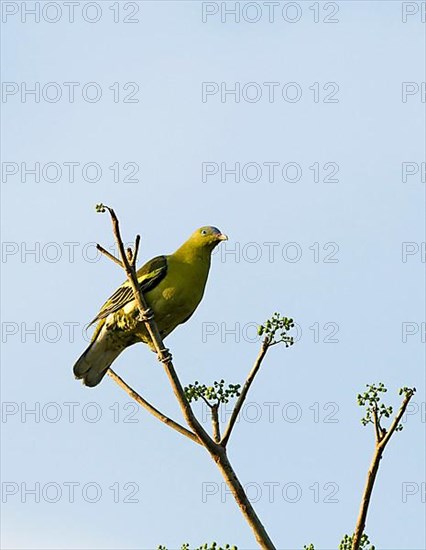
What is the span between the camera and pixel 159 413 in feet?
A: 16.3

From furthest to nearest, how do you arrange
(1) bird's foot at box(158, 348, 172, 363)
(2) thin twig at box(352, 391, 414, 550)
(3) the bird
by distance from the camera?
1. (3) the bird
2. (1) bird's foot at box(158, 348, 172, 363)
3. (2) thin twig at box(352, 391, 414, 550)

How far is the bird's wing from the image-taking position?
7.73 meters

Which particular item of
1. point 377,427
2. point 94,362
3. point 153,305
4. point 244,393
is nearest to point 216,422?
point 244,393

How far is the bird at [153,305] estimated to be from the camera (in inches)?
302

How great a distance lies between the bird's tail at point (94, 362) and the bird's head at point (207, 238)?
3.69 feet

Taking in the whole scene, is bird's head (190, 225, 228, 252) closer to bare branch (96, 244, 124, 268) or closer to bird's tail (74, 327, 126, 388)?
bird's tail (74, 327, 126, 388)

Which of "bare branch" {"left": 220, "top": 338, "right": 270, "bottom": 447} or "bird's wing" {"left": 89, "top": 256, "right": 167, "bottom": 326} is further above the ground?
"bird's wing" {"left": 89, "top": 256, "right": 167, "bottom": 326}

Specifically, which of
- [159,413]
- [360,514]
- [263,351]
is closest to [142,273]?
[159,413]

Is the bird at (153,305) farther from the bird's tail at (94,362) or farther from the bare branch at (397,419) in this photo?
the bare branch at (397,419)

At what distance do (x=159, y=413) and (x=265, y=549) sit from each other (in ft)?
3.90

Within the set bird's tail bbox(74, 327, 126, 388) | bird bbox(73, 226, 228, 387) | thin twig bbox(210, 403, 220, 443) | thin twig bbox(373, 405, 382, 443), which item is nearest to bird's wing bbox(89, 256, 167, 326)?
bird bbox(73, 226, 228, 387)

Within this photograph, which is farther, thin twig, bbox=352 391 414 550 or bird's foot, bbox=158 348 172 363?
bird's foot, bbox=158 348 172 363

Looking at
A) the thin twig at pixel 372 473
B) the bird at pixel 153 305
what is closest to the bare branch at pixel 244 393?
the thin twig at pixel 372 473

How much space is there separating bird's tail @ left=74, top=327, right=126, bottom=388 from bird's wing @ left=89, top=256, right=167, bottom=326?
0.80 ft
